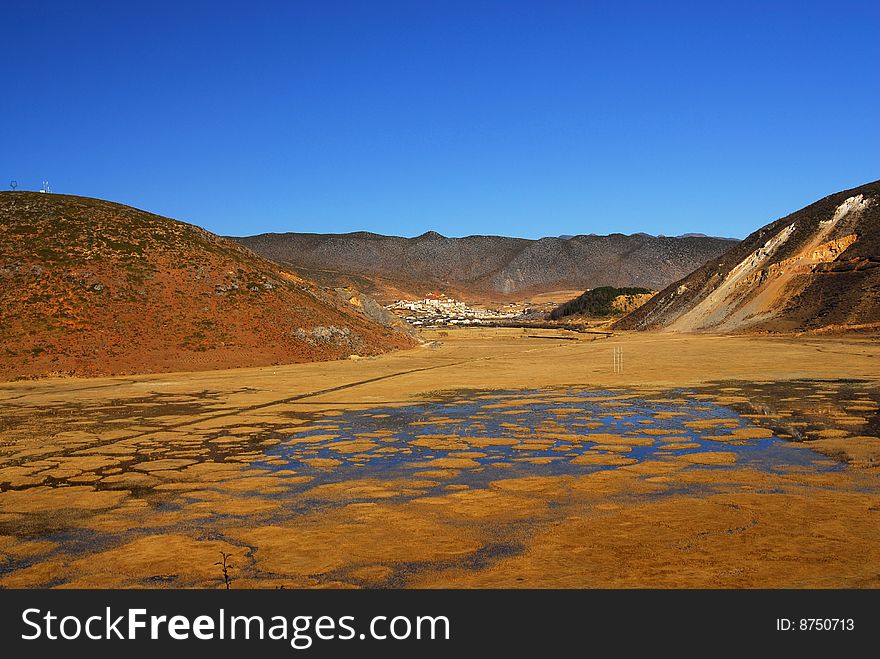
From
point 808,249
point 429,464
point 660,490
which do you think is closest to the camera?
point 660,490

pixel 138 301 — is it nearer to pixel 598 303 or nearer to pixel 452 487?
pixel 452 487

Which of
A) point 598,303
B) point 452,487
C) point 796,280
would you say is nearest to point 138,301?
point 452,487

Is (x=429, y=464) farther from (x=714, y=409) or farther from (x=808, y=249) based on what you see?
(x=808, y=249)

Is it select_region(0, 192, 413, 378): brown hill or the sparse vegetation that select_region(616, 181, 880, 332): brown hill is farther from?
select_region(0, 192, 413, 378): brown hill

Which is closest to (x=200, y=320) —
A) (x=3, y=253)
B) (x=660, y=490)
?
(x=3, y=253)

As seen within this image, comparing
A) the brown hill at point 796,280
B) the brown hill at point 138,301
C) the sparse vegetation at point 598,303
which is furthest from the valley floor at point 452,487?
the sparse vegetation at point 598,303
